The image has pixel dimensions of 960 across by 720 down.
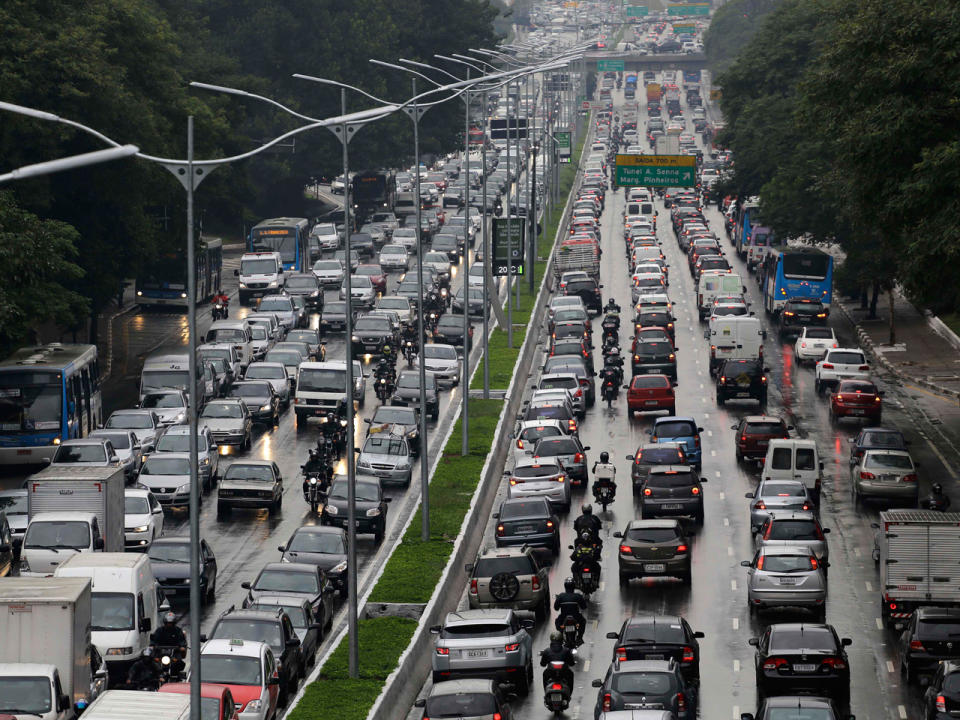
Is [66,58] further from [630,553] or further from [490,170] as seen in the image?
[490,170]

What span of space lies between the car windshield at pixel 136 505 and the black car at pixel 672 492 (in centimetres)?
1090

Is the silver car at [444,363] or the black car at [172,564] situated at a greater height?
the silver car at [444,363]

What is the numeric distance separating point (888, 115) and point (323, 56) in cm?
7106

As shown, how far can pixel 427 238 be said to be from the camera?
99750 millimetres

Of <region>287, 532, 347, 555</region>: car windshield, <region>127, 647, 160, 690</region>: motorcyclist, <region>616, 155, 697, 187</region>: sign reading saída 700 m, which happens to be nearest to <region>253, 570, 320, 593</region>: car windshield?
<region>287, 532, 347, 555</region>: car windshield

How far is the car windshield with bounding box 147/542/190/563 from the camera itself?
34.9 meters

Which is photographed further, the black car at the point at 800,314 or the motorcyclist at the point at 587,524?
the black car at the point at 800,314

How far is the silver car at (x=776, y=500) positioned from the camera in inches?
1581

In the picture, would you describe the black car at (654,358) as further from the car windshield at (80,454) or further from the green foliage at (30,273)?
the car windshield at (80,454)

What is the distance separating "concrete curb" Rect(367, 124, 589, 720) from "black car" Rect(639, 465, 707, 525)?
3954 millimetres

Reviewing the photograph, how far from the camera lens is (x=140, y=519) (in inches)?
1543

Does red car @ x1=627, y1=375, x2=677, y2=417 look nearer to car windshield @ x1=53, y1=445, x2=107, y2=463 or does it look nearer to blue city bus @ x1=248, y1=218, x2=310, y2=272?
car windshield @ x1=53, y1=445, x2=107, y2=463

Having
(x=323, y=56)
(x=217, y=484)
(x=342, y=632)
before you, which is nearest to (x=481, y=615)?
(x=342, y=632)

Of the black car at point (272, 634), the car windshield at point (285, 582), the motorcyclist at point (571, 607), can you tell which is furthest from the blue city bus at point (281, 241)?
the black car at point (272, 634)
